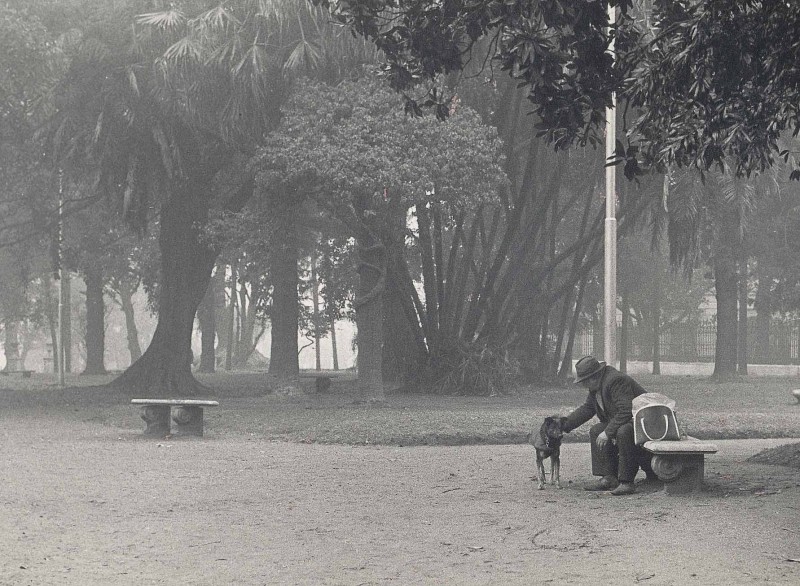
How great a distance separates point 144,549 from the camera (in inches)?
294

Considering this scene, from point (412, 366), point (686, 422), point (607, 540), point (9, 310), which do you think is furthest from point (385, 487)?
point (9, 310)

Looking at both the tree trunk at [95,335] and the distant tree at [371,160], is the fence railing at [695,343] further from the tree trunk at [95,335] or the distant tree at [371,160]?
the distant tree at [371,160]

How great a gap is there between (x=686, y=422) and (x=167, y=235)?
14.9 m

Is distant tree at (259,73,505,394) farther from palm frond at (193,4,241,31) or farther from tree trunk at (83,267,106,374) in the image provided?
tree trunk at (83,267,106,374)

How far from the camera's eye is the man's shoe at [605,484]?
9.71 meters

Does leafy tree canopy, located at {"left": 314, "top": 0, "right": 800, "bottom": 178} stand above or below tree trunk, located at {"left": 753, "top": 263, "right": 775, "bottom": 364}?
above

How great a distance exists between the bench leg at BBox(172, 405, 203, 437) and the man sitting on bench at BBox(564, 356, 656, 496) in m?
7.80

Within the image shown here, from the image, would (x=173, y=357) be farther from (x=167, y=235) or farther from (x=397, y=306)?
(x=397, y=306)

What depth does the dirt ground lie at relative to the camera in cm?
668

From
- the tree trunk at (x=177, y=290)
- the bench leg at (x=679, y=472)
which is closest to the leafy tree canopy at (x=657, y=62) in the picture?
the bench leg at (x=679, y=472)

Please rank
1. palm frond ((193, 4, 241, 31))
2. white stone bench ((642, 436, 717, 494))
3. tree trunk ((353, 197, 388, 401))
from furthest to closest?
tree trunk ((353, 197, 388, 401))
palm frond ((193, 4, 241, 31))
white stone bench ((642, 436, 717, 494))

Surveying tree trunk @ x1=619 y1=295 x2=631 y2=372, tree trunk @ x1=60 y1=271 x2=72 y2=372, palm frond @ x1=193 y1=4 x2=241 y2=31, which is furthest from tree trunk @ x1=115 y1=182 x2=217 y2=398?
tree trunk @ x1=619 y1=295 x2=631 y2=372

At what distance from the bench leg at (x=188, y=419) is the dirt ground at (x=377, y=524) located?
2.97 meters

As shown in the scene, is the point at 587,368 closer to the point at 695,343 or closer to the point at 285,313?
the point at 285,313
